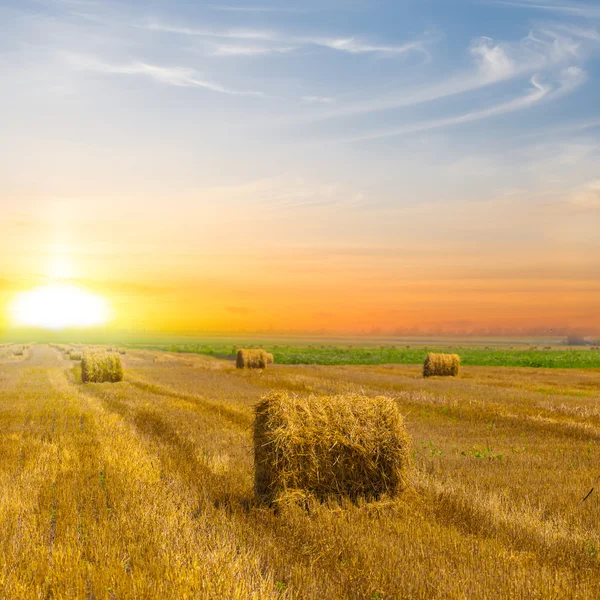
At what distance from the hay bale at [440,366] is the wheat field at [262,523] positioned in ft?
69.3

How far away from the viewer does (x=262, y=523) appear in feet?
26.3

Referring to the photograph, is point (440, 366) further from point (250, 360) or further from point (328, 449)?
point (328, 449)

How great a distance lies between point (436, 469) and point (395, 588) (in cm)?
553

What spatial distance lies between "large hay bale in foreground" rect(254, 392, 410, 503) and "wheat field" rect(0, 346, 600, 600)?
1.15ft

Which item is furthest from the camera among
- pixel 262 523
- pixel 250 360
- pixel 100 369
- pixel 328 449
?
pixel 250 360

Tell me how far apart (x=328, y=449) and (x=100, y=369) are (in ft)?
79.7

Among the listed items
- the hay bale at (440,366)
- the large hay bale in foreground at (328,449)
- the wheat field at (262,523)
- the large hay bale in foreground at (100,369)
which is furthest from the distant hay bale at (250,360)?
the large hay bale in foreground at (328,449)

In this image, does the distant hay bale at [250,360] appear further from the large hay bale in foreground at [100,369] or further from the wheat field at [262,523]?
the wheat field at [262,523]

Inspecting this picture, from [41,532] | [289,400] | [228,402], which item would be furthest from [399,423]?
[228,402]

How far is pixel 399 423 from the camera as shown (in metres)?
9.62

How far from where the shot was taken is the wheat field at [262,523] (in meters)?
5.90

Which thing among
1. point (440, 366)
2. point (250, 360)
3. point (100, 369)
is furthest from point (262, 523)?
point (250, 360)

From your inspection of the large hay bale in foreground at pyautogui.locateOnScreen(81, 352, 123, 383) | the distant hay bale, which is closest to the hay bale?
the distant hay bale

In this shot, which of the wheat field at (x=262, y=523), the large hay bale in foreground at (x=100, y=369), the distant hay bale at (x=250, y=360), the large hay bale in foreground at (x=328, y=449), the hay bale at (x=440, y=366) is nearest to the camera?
the wheat field at (x=262, y=523)
